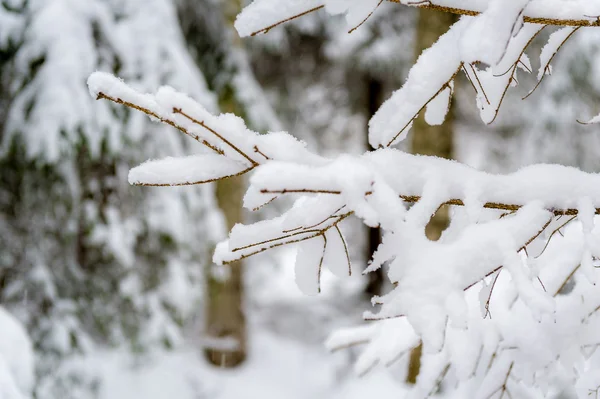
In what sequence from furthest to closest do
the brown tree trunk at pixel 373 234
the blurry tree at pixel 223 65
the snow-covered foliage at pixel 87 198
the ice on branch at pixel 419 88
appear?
1. the brown tree trunk at pixel 373 234
2. the blurry tree at pixel 223 65
3. the snow-covered foliage at pixel 87 198
4. the ice on branch at pixel 419 88

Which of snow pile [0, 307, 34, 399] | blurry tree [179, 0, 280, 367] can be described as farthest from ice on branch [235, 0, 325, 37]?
blurry tree [179, 0, 280, 367]

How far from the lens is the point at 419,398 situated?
1.49 m

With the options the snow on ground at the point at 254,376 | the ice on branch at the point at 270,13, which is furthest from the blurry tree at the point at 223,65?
the ice on branch at the point at 270,13

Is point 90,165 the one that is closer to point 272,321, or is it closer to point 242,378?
point 242,378

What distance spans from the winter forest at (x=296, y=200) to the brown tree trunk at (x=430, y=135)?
2 centimetres

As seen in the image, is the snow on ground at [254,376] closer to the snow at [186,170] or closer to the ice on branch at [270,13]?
the snow at [186,170]

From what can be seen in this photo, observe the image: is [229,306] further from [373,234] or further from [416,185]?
[416,185]

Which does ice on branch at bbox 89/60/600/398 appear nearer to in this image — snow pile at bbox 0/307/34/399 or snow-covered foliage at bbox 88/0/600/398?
snow-covered foliage at bbox 88/0/600/398

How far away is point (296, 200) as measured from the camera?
1146 mm

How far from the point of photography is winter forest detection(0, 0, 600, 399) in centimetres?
91

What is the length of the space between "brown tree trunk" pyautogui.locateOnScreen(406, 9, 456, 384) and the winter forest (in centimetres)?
2

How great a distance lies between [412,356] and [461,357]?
420 cm

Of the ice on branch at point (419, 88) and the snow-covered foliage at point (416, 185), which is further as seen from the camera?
the ice on branch at point (419, 88)

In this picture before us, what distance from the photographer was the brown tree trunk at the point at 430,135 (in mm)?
4988
